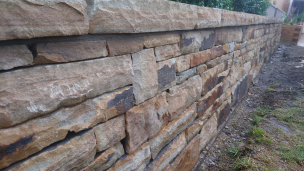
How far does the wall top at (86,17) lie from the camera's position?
0.72 metres

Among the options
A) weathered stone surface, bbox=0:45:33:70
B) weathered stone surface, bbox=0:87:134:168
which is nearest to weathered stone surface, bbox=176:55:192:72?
weathered stone surface, bbox=0:87:134:168

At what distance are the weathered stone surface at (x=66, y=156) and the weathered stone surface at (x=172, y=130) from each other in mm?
618

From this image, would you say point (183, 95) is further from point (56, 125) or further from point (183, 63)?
point (56, 125)

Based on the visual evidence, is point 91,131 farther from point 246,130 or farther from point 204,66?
point 246,130

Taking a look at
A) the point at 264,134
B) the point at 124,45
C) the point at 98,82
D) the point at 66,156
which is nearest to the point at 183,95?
the point at 124,45

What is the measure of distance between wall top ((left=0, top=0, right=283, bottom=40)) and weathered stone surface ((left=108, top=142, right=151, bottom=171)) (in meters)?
0.90

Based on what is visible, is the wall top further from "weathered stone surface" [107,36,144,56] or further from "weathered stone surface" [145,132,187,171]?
"weathered stone surface" [145,132,187,171]

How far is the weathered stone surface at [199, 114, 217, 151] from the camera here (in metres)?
2.45

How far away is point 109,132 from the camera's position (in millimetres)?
1182

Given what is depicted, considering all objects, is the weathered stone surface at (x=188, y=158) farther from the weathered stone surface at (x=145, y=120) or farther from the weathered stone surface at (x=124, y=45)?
the weathered stone surface at (x=124, y=45)

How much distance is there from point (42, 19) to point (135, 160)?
3.71ft

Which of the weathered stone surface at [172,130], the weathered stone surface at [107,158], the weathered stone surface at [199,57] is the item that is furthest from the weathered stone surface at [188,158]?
the weathered stone surface at [199,57]

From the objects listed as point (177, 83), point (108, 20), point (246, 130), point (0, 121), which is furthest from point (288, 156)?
point (0, 121)

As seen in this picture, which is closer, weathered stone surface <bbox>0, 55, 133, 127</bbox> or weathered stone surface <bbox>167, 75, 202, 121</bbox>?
weathered stone surface <bbox>0, 55, 133, 127</bbox>
